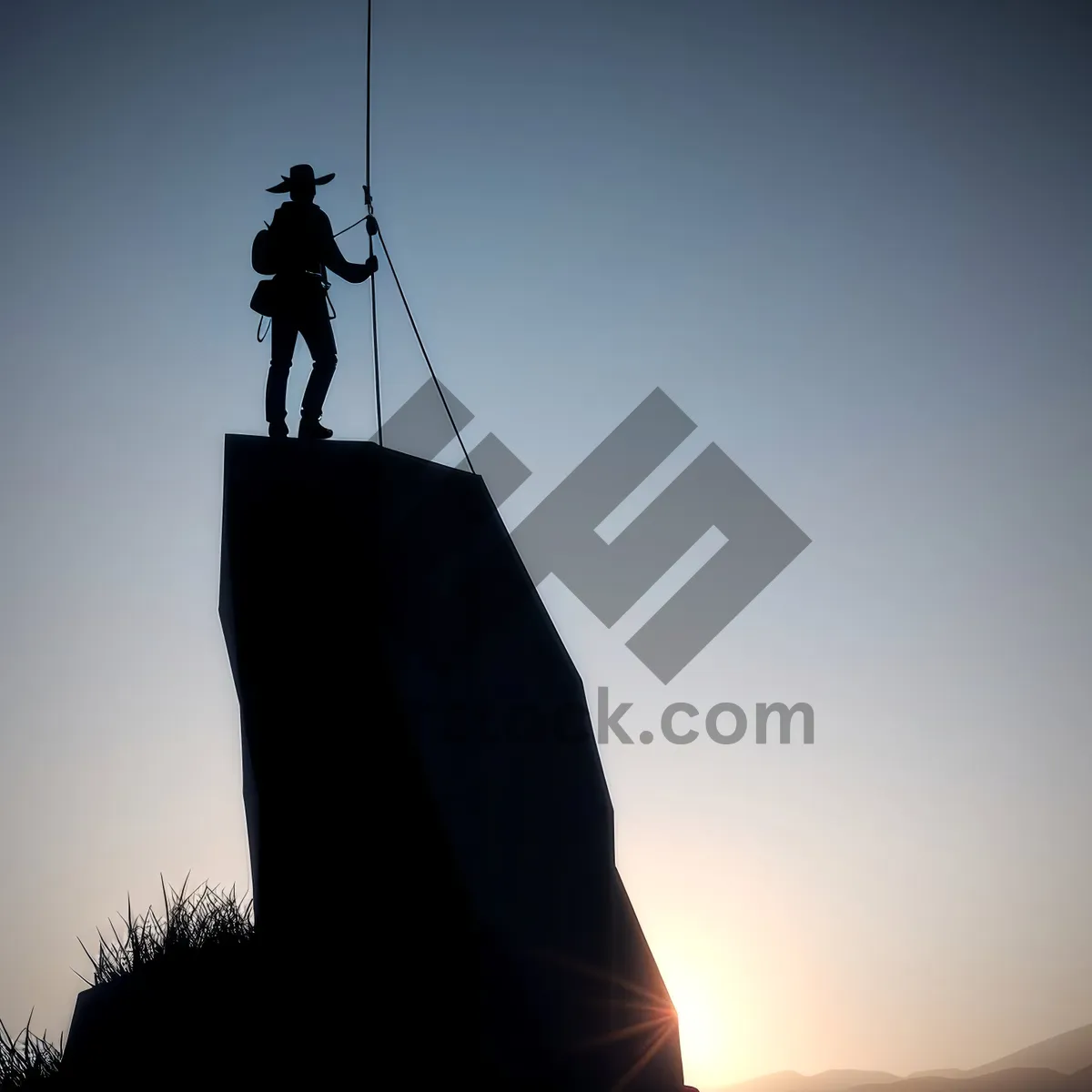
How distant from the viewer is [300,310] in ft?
24.7

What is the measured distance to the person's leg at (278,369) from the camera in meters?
7.48

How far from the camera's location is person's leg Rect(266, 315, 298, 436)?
295 inches

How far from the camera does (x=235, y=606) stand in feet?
20.0

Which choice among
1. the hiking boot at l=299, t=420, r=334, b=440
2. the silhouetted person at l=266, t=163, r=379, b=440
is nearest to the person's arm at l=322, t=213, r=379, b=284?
the silhouetted person at l=266, t=163, r=379, b=440

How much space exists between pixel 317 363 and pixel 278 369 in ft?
0.90

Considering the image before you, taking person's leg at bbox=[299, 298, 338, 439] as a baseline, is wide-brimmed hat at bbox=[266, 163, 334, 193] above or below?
above

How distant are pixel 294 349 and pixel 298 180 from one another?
1245 mm

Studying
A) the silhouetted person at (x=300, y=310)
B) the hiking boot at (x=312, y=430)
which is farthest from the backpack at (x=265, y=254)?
the hiking boot at (x=312, y=430)

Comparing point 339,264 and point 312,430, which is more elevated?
point 339,264

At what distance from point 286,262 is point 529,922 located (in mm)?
4795

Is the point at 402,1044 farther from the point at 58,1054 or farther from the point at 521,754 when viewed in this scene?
the point at 58,1054

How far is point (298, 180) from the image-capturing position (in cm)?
762

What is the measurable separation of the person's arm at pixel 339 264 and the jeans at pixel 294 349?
0.94 feet

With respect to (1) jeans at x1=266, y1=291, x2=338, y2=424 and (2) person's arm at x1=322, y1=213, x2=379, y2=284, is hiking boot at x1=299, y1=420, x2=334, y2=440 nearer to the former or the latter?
(1) jeans at x1=266, y1=291, x2=338, y2=424
